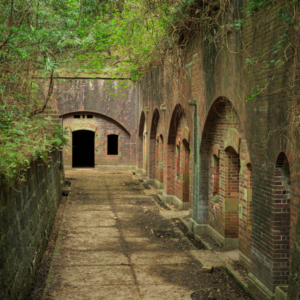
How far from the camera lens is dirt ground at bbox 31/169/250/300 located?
6.24 m

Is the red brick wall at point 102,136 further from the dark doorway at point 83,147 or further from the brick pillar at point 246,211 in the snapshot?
the brick pillar at point 246,211

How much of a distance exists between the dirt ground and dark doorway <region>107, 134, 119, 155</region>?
36.4 ft

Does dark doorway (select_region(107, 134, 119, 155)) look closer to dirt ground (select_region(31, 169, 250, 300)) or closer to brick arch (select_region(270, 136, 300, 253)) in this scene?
dirt ground (select_region(31, 169, 250, 300))

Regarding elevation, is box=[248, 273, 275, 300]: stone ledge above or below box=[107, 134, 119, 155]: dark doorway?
below

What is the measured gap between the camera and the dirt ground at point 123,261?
6.24 meters

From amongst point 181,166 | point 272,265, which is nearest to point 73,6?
point 181,166

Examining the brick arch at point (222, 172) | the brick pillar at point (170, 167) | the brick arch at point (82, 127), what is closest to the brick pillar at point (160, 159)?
the brick pillar at point (170, 167)

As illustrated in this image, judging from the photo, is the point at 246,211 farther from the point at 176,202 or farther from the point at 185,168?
the point at 176,202

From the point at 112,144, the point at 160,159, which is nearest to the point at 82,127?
the point at 112,144

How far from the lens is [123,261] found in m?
7.67

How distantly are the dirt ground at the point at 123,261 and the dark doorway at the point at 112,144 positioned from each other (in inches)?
437

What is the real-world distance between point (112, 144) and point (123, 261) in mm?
17730

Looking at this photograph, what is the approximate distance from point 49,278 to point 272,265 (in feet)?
11.6

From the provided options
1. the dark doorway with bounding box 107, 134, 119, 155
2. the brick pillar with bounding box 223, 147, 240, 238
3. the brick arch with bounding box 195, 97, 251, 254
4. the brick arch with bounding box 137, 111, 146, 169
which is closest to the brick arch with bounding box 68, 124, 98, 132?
the dark doorway with bounding box 107, 134, 119, 155
